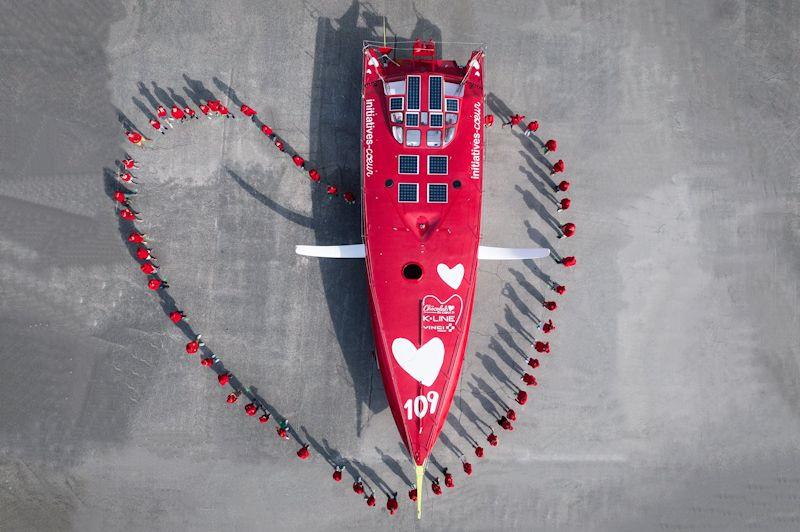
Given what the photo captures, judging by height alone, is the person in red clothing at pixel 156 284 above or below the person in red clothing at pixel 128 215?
below

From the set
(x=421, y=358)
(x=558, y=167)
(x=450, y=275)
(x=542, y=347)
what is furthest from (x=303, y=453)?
(x=558, y=167)

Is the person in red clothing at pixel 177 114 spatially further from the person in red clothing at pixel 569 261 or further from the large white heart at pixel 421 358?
the person in red clothing at pixel 569 261

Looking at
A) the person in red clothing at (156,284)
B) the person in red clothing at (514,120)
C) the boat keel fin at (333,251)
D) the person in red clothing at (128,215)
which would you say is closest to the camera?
the boat keel fin at (333,251)

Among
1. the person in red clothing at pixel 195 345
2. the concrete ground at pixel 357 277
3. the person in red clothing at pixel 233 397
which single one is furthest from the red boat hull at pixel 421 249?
the person in red clothing at pixel 195 345

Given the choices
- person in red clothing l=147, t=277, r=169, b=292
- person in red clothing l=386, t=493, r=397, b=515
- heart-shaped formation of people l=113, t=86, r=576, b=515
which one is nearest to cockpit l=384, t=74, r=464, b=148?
heart-shaped formation of people l=113, t=86, r=576, b=515

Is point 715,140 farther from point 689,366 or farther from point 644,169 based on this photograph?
point 689,366

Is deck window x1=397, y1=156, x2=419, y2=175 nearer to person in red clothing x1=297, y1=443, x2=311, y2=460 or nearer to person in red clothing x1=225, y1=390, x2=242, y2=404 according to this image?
person in red clothing x1=225, y1=390, x2=242, y2=404
